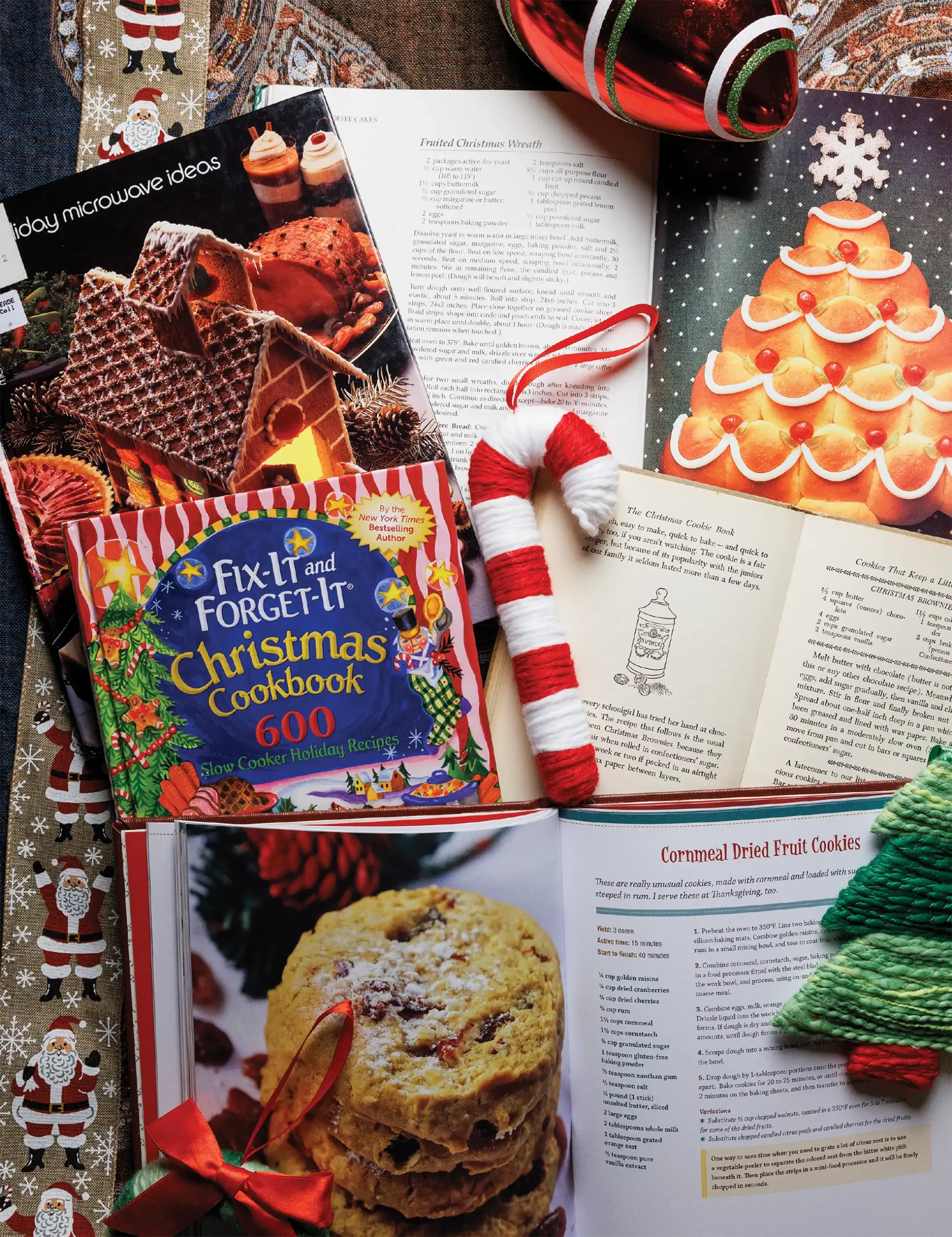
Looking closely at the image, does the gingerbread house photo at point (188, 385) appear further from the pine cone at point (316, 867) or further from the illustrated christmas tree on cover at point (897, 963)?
the illustrated christmas tree on cover at point (897, 963)

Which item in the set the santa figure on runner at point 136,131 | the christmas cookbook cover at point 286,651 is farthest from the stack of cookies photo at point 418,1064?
the santa figure on runner at point 136,131

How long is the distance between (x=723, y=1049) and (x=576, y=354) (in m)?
0.59

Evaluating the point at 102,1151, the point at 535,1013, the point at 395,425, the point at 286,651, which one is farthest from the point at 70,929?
the point at 395,425

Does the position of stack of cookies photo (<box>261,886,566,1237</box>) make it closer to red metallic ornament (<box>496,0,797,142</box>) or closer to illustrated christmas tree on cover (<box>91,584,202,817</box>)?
illustrated christmas tree on cover (<box>91,584,202,817</box>)

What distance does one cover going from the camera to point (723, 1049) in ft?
2.38

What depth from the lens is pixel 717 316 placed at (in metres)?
0.85

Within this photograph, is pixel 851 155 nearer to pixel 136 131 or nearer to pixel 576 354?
pixel 576 354

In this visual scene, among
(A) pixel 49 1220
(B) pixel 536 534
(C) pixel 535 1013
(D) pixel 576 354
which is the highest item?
(D) pixel 576 354

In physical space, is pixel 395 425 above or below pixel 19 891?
above

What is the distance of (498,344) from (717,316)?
0.20 meters

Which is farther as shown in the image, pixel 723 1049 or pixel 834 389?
pixel 834 389

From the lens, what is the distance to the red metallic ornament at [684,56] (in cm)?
73

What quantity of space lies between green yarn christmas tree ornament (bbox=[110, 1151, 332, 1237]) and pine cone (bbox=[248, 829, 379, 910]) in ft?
0.62

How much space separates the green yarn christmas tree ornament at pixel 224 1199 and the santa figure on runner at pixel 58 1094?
0.41 feet
